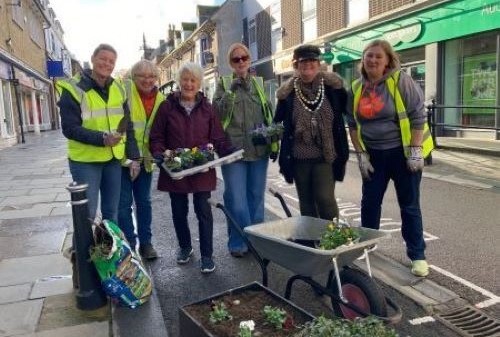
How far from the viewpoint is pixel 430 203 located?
6621 millimetres

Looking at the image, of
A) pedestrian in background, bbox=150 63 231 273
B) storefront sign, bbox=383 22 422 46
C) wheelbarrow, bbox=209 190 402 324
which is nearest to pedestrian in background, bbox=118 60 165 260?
pedestrian in background, bbox=150 63 231 273

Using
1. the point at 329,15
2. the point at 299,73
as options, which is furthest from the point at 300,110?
the point at 329,15

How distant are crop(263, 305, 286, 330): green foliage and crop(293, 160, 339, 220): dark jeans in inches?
63.4

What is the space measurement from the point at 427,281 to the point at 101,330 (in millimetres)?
2648

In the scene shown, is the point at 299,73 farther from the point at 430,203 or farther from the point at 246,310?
the point at 430,203

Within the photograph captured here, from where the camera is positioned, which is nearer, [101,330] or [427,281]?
[101,330]

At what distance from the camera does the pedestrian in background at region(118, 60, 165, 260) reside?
4.16 m

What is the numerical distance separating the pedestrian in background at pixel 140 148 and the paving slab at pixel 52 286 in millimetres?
704

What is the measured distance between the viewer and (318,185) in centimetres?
403

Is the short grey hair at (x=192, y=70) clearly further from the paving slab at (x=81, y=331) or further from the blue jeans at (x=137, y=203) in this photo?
the paving slab at (x=81, y=331)

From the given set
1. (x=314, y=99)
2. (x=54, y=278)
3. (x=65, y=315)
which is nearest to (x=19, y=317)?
(x=65, y=315)

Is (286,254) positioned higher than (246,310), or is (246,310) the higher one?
(286,254)

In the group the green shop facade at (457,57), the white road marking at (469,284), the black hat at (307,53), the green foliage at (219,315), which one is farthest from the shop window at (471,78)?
the green foliage at (219,315)

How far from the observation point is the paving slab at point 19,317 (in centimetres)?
321
